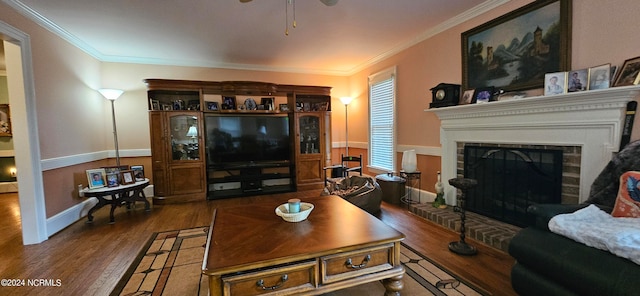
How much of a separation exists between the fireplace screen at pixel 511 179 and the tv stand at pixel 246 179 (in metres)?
3.18

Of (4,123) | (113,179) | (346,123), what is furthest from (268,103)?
(4,123)

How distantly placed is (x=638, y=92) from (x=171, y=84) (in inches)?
214

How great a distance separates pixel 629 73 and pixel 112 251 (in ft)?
15.6

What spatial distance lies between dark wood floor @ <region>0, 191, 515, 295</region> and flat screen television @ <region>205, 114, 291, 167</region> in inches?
45.6

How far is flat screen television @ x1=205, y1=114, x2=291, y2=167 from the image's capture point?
15.2 ft

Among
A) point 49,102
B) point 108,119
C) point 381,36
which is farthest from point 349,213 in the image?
point 108,119

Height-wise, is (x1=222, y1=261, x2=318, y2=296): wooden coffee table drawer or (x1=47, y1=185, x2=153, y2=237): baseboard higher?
(x1=222, y1=261, x2=318, y2=296): wooden coffee table drawer

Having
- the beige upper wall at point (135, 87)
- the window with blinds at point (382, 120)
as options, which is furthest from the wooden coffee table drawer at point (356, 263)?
the beige upper wall at point (135, 87)

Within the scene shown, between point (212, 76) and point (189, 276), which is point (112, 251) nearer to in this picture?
point (189, 276)

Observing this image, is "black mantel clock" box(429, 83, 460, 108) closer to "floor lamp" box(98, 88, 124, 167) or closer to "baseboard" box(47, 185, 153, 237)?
"floor lamp" box(98, 88, 124, 167)

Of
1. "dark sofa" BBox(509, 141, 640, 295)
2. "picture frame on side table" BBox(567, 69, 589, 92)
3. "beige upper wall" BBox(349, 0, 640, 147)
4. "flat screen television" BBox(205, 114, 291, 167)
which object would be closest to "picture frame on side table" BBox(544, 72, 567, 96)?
"picture frame on side table" BBox(567, 69, 589, 92)

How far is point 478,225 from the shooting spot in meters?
2.73

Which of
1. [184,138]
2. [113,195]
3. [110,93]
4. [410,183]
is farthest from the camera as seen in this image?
[184,138]

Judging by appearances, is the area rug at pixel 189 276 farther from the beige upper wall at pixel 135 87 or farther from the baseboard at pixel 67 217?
the beige upper wall at pixel 135 87
